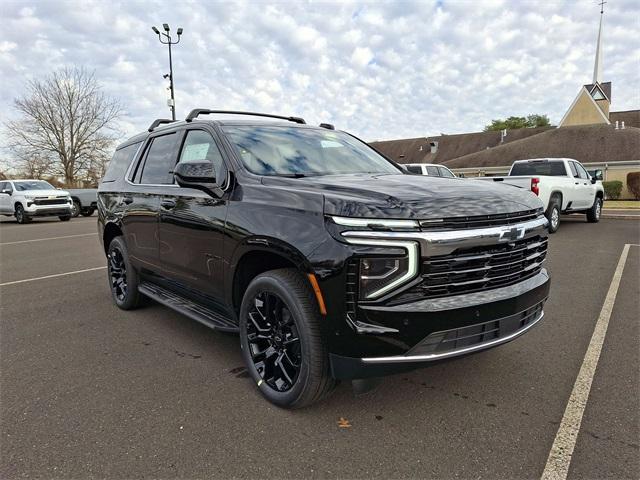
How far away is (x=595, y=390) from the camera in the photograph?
3.01 m

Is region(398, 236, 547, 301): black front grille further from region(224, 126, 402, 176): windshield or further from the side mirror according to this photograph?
the side mirror

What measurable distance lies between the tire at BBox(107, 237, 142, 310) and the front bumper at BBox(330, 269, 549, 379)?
10.4 ft

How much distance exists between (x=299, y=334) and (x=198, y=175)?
135cm

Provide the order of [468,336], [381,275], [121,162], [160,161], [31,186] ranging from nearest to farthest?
1. [381,275]
2. [468,336]
3. [160,161]
4. [121,162]
5. [31,186]

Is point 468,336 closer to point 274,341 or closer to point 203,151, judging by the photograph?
point 274,341

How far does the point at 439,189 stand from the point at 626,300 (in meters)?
3.89

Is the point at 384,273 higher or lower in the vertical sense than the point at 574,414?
higher

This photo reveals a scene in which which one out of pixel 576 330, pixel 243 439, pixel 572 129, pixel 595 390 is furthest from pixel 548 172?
pixel 572 129

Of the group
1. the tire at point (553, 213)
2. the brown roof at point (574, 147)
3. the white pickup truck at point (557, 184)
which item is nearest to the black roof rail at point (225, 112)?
the white pickup truck at point (557, 184)

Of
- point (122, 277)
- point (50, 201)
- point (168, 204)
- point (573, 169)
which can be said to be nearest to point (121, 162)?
point (122, 277)

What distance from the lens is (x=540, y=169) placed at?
12.3 m

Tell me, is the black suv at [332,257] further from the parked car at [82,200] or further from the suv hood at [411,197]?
the parked car at [82,200]

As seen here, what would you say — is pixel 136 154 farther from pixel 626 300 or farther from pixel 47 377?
pixel 626 300

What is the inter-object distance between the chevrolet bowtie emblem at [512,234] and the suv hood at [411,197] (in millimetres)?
116
